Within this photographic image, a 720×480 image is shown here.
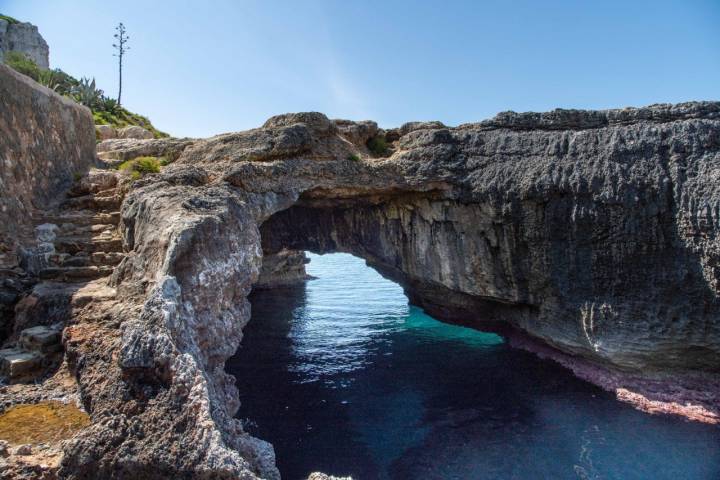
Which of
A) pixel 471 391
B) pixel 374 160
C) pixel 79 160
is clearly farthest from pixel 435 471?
pixel 79 160

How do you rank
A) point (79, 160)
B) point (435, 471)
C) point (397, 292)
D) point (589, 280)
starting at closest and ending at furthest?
point (435, 471), point (589, 280), point (79, 160), point (397, 292)

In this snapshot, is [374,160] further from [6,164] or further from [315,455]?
[6,164]

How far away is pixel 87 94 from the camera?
4100cm

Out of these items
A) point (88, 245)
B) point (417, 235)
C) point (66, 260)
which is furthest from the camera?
point (417, 235)

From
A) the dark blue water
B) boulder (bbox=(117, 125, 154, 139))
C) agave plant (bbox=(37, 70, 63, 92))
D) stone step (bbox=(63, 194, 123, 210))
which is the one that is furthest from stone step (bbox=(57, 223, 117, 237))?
agave plant (bbox=(37, 70, 63, 92))

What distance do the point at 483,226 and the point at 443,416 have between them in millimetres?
7282

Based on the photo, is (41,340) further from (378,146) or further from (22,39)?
(22,39)

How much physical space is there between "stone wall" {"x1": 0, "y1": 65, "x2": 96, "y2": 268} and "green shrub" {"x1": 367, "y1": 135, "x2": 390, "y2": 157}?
11.5 meters

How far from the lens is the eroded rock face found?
8.91 m

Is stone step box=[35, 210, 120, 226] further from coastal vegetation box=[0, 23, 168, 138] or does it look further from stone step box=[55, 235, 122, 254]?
coastal vegetation box=[0, 23, 168, 138]

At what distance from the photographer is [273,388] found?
51.8 ft

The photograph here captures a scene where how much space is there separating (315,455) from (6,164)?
11928 mm

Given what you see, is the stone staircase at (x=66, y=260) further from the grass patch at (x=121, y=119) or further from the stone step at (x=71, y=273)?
the grass patch at (x=121, y=119)

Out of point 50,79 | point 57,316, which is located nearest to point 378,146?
point 57,316
